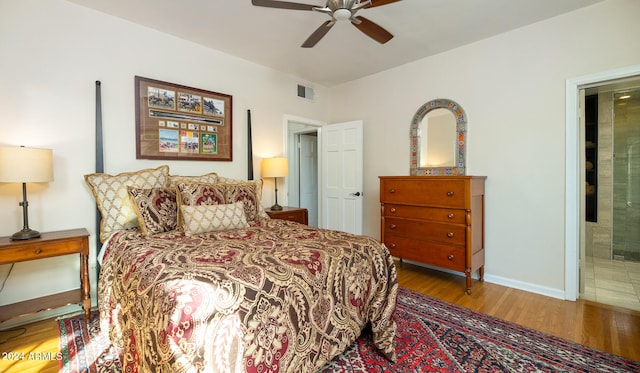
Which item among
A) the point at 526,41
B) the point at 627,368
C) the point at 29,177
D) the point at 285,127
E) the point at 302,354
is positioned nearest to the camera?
the point at 302,354

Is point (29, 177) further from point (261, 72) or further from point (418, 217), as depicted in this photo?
point (418, 217)

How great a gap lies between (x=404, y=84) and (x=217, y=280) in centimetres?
348

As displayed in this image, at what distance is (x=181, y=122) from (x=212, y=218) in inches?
55.3

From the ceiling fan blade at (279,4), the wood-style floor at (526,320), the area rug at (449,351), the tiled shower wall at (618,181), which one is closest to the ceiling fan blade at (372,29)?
the ceiling fan blade at (279,4)

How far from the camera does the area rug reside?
1.68 metres

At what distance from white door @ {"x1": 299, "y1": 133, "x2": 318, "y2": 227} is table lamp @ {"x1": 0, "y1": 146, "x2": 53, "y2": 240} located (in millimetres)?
3883

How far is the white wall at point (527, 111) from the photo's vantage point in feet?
8.17

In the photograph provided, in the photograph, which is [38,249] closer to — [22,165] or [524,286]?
[22,165]

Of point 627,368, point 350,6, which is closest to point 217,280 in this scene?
point 350,6

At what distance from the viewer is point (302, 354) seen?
140 cm

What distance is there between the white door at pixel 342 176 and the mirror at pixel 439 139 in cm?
80

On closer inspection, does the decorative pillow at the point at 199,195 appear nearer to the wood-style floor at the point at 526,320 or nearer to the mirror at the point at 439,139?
the wood-style floor at the point at 526,320

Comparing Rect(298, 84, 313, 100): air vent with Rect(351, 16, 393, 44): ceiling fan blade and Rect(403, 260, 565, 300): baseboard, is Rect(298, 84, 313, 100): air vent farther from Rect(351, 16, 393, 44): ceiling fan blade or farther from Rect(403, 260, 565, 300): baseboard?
Rect(403, 260, 565, 300): baseboard

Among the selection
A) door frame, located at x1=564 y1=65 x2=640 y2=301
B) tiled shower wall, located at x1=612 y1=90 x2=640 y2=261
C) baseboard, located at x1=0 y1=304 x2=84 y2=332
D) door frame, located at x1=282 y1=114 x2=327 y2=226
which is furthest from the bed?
tiled shower wall, located at x1=612 y1=90 x2=640 y2=261
